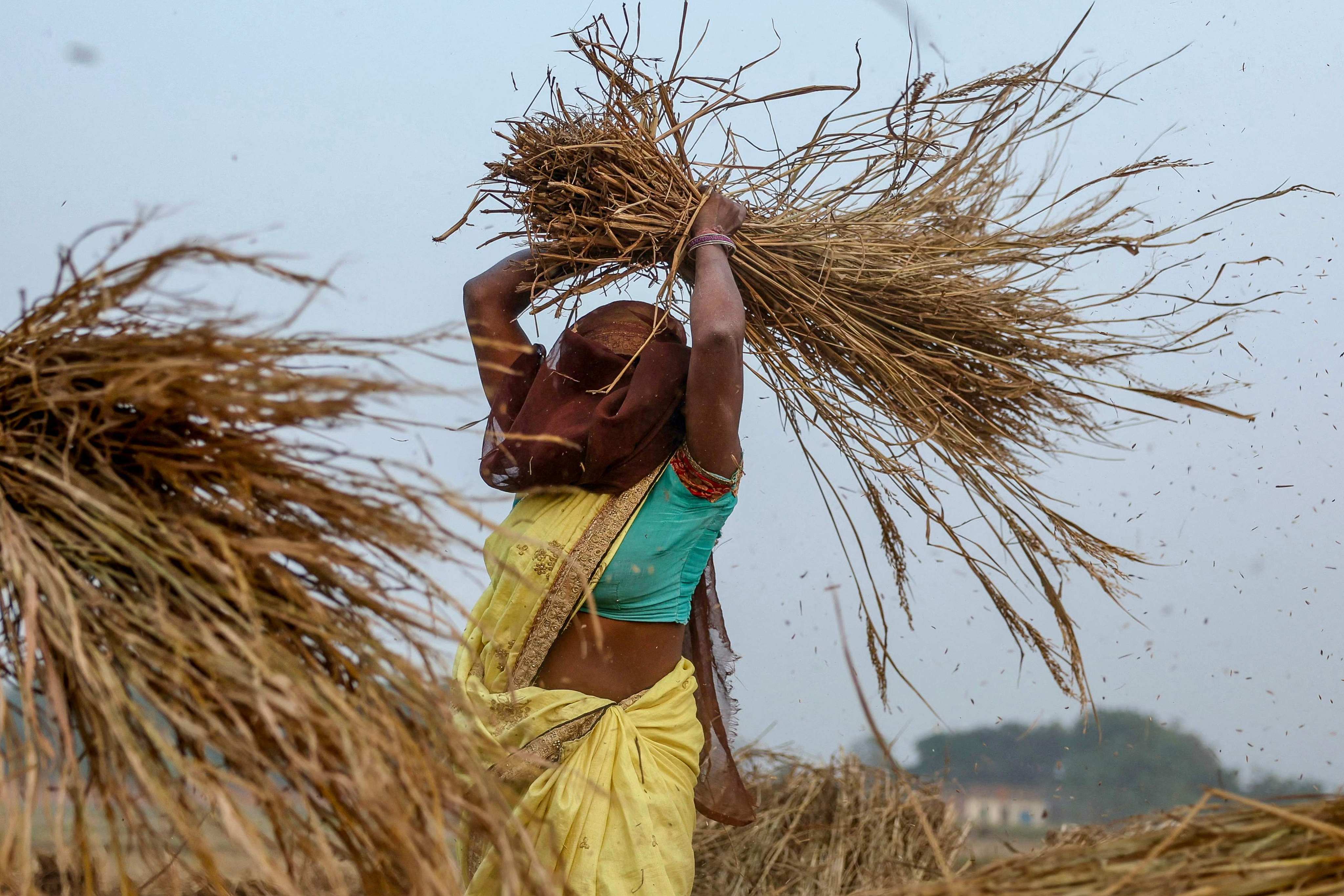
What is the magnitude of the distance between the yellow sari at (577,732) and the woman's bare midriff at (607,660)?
0.09ft

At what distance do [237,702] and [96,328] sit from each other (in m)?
0.50

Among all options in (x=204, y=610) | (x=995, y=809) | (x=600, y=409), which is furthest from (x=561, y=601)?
(x=995, y=809)

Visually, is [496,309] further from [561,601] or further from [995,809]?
[995,809]

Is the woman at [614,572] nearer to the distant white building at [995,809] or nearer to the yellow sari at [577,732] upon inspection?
the yellow sari at [577,732]

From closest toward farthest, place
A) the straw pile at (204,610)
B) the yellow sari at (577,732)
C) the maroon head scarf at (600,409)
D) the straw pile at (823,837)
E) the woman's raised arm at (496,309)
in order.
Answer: the straw pile at (204,610) → the yellow sari at (577,732) → the maroon head scarf at (600,409) → the woman's raised arm at (496,309) → the straw pile at (823,837)

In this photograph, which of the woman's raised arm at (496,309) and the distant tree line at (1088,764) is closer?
the woman's raised arm at (496,309)

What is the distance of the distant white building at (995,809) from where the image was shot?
3.42 metres

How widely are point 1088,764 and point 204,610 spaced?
3380 millimetres

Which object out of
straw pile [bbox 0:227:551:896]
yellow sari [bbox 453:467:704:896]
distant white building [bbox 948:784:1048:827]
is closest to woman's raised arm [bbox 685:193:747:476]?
yellow sari [bbox 453:467:704:896]

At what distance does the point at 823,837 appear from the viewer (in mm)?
3293

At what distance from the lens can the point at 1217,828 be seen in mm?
1376

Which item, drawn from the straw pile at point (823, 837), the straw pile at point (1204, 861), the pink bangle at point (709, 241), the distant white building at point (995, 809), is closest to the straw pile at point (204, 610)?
the straw pile at point (1204, 861)

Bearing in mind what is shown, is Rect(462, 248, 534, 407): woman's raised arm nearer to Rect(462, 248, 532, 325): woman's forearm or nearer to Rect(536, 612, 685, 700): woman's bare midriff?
Rect(462, 248, 532, 325): woman's forearm

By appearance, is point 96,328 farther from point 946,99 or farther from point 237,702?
point 946,99
